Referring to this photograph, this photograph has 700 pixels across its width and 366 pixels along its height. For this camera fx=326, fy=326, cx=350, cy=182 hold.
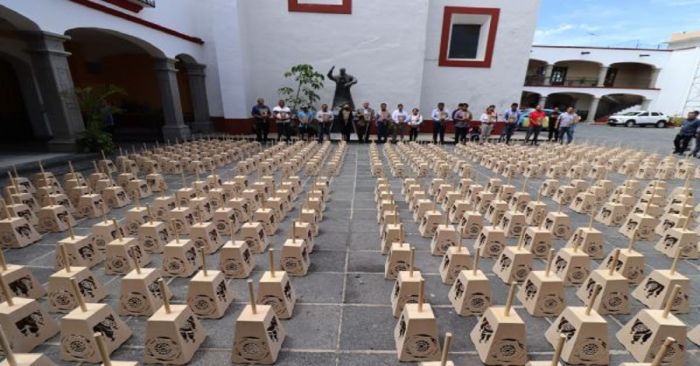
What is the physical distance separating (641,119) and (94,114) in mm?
33739

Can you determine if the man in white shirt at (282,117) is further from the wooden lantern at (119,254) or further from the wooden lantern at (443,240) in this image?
the wooden lantern at (443,240)

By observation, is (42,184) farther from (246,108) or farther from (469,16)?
(469,16)

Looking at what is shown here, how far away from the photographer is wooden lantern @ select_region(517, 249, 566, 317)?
8.55 feet

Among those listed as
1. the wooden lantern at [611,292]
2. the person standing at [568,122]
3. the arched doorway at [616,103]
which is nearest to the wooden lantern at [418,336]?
the wooden lantern at [611,292]

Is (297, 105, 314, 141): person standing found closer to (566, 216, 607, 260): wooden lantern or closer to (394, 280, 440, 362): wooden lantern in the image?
(566, 216, 607, 260): wooden lantern

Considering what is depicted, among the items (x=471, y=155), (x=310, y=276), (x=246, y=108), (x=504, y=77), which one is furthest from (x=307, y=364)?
(x=504, y=77)

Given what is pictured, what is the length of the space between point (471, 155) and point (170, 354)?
8909 millimetres

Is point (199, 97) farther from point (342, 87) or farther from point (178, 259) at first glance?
point (178, 259)

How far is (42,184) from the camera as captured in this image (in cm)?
537

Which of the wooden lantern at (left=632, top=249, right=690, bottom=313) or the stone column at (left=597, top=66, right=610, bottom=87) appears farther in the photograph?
the stone column at (left=597, top=66, right=610, bottom=87)

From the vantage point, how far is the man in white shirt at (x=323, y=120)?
12062 mm

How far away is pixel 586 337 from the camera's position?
214cm

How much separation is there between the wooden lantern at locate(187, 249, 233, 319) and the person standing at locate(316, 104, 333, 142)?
9924 millimetres

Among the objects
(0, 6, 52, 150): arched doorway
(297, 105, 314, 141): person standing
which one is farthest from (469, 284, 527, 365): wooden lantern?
(0, 6, 52, 150): arched doorway
